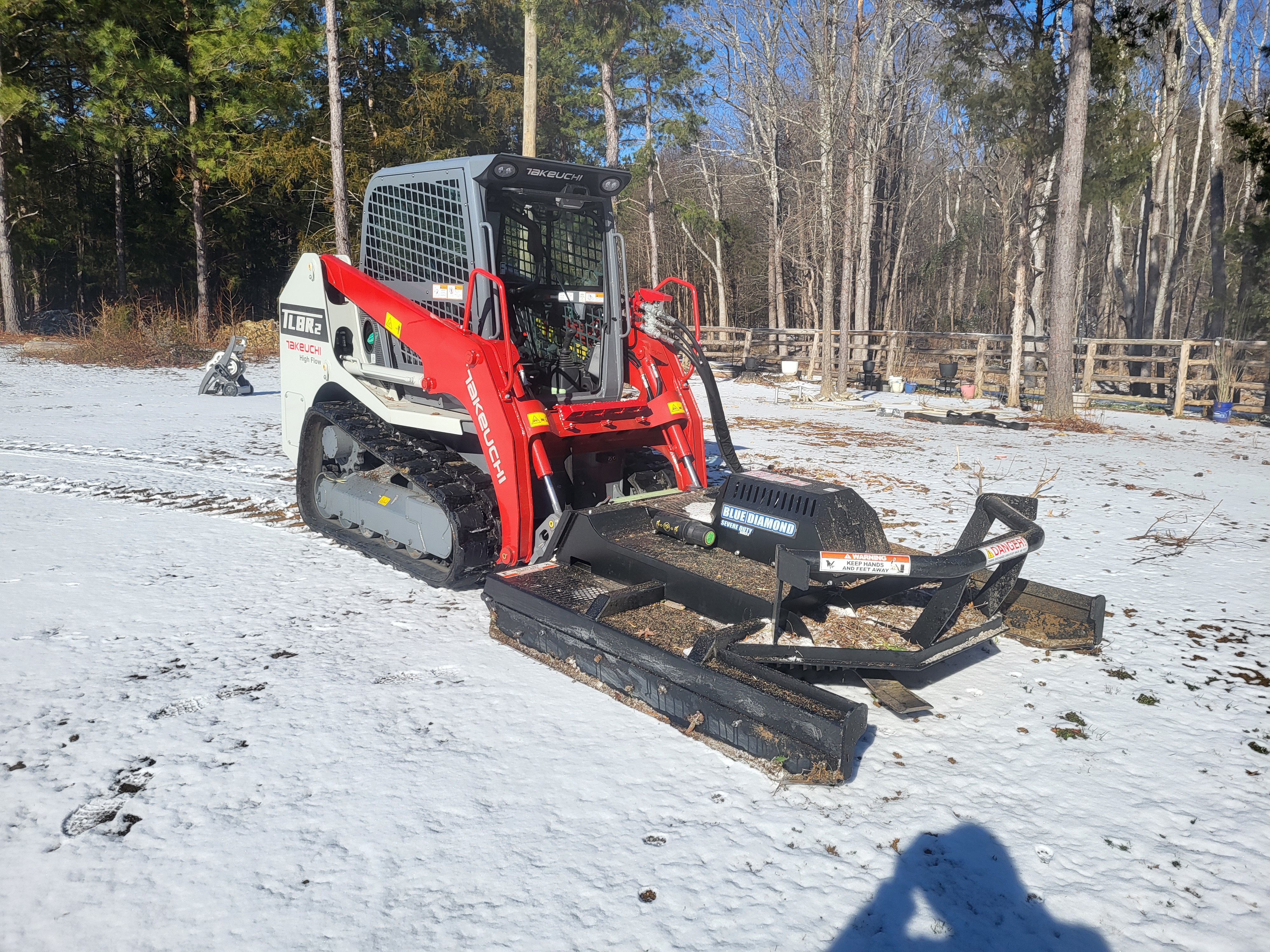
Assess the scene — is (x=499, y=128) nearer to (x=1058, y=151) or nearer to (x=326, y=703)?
(x=1058, y=151)

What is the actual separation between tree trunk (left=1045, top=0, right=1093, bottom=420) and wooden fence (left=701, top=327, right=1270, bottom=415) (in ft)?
2.17

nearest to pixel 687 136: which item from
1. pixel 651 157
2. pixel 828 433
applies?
pixel 651 157

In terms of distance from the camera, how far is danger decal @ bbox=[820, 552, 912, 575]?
3.38 meters

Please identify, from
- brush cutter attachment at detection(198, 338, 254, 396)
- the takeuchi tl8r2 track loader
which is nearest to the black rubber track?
the takeuchi tl8r2 track loader

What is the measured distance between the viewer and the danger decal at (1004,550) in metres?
3.63

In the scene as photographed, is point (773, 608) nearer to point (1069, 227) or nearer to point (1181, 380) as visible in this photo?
point (1069, 227)

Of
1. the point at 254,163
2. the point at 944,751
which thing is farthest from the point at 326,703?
the point at 254,163

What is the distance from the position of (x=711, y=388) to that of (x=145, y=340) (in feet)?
59.8

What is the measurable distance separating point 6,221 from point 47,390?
11414mm

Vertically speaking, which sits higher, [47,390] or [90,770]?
[47,390]

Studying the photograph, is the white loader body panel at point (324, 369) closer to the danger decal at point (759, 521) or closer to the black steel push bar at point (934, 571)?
the danger decal at point (759, 521)

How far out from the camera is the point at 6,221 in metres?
22.2

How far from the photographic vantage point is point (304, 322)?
6.37m

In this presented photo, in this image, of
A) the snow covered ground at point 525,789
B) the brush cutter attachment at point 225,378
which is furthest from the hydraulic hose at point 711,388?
the brush cutter attachment at point 225,378
